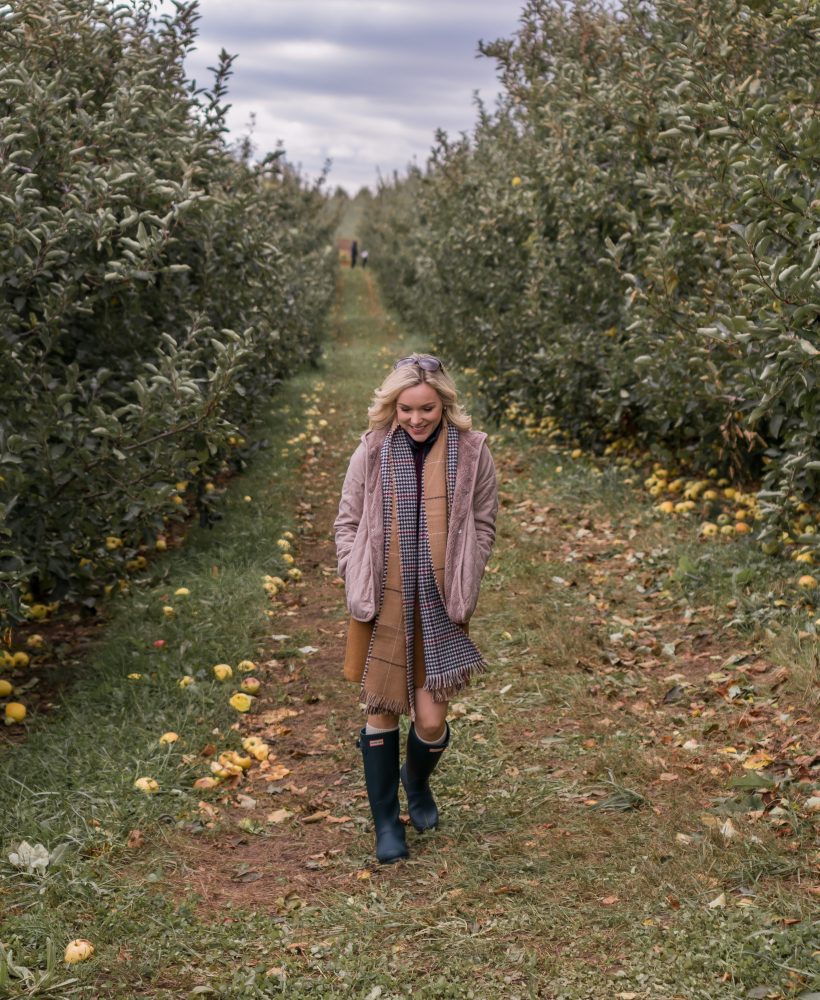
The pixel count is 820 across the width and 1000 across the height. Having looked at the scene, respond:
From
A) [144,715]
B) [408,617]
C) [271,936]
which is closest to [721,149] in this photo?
[408,617]

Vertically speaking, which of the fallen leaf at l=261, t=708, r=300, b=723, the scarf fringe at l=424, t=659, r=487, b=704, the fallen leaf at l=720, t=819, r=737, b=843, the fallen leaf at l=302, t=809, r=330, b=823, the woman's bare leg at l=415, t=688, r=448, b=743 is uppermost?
the scarf fringe at l=424, t=659, r=487, b=704

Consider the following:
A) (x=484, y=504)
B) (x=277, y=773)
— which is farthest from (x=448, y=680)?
(x=277, y=773)

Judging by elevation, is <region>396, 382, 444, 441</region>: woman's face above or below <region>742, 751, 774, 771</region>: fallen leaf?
above

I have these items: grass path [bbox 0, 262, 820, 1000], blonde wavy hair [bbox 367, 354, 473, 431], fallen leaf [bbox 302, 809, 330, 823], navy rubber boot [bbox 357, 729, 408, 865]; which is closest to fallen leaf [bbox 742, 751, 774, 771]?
grass path [bbox 0, 262, 820, 1000]

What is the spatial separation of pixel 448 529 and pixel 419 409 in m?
0.44

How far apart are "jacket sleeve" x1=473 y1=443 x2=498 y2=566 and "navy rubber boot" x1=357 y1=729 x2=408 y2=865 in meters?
0.78

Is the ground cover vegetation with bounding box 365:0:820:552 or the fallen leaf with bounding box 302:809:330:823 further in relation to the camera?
the ground cover vegetation with bounding box 365:0:820:552

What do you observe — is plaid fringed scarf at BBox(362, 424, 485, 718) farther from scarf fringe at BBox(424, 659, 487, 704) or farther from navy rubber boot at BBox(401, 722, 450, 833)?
navy rubber boot at BBox(401, 722, 450, 833)

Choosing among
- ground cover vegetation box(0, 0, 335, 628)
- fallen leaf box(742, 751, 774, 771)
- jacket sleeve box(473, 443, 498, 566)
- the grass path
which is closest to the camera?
the grass path

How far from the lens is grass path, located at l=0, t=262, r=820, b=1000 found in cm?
330

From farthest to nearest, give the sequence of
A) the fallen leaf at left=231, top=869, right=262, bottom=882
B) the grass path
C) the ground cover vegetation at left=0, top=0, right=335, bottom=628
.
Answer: the ground cover vegetation at left=0, top=0, right=335, bottom=628 → the fallen leaf at left=231, top=869, right=262, bottom=882 → the grass path

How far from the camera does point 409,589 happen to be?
3814 mm

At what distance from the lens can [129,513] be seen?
559 cm

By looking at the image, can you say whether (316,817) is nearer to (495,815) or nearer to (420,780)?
(420,780)
